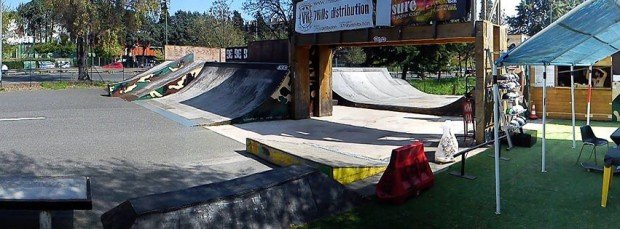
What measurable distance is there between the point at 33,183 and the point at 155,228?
6.98ft

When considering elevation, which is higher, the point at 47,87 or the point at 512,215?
the point at 47,87

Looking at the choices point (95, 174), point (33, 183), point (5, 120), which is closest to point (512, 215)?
point (33, 183)

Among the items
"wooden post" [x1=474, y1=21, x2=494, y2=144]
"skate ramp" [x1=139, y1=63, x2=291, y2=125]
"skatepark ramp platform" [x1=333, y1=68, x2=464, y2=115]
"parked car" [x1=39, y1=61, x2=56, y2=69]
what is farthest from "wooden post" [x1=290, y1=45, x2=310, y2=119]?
"parked car" [x1=39, y1=61, x2=56, y2=69]

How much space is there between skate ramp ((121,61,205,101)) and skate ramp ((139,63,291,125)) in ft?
2.09

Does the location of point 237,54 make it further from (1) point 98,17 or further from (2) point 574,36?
(2) point 574,36

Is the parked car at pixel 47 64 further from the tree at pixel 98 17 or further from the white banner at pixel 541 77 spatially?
the white banner at pixel 541 77

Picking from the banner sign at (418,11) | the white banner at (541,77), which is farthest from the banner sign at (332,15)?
the white banner at (541,77)

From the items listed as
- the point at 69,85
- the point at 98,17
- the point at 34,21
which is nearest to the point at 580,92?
the point at 98,17

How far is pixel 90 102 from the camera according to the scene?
20.2 m

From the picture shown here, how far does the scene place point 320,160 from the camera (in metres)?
7.65

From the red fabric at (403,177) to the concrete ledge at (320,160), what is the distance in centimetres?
83

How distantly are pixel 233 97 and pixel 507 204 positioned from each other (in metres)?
12.7

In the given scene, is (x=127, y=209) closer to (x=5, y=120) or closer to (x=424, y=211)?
(x=424, y=211)

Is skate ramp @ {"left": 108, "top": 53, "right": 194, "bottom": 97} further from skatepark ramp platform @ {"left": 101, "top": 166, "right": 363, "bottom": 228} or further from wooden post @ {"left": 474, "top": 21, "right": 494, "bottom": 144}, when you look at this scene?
skatepark ramp platform @ {"left": 101, "top": 166, "right": 363, "bottom": 228}
